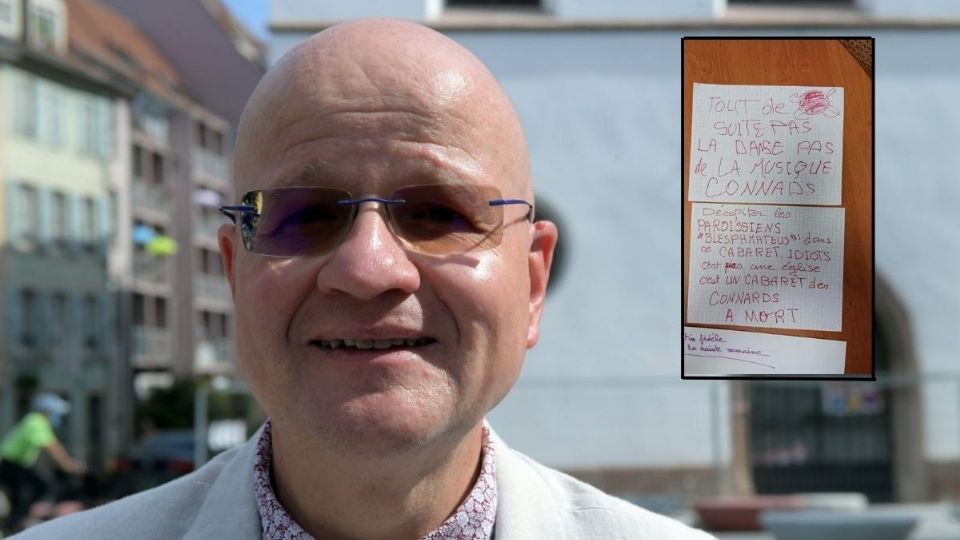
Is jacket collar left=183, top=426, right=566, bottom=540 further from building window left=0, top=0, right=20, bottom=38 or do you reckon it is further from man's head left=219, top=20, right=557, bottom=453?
building window left=0, top=0, right=20, bottom=38

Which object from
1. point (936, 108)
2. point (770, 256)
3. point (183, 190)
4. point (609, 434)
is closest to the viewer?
point (770, 256)

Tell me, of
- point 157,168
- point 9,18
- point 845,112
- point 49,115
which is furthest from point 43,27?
point 845,112

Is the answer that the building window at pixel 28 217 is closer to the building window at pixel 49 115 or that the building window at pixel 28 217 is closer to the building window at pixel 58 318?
the building window at pixel 49 115

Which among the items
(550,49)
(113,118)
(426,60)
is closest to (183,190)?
(113,118)

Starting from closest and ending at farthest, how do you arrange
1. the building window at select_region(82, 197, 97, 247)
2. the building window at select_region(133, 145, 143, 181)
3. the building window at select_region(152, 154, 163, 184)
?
the building window at select_region(82, 197, 97, 247) → the building window at select_region(133, 145, 143, 181) → the building window at select_region(152, 154, 163, 184)

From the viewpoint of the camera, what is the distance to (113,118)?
5222 centimetres

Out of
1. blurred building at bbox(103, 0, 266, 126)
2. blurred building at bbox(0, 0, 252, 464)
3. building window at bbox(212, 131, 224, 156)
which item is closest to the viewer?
blurred building at bbox(103, 0, 266, 126)

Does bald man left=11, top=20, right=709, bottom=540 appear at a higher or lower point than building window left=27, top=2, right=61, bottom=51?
lower

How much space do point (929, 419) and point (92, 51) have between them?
40109 mm

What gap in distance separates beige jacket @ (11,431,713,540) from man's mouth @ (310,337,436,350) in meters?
0.27

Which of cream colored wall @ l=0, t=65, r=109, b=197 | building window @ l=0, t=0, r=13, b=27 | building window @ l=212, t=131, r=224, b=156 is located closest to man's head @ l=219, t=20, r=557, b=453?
cream colored wall @ l=0, t=65, r=109, b=197

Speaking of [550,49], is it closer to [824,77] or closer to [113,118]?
[824,77]

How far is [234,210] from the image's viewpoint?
1941 millimetres

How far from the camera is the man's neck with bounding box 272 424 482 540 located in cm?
185
